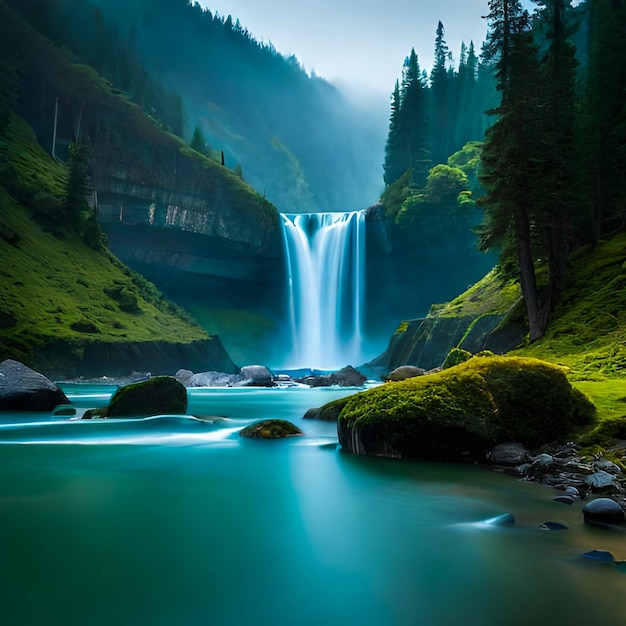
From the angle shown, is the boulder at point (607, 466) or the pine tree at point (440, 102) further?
the pine tree at point (440, 102)

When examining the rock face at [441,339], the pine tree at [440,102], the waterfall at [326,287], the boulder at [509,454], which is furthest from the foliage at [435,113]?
the boulder at [509,454]

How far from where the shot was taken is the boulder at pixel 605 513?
4.90 metres

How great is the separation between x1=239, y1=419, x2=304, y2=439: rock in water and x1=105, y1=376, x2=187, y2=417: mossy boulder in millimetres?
5216

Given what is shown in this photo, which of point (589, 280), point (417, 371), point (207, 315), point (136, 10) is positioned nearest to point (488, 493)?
point (589, 280)

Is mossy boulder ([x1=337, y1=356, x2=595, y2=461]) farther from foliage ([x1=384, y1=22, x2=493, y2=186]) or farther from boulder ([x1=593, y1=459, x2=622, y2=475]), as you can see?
foliage ([x1=384, y1=22, x2=493, y2=186])

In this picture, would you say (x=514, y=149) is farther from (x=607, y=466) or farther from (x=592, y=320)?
(x=607, y=466)

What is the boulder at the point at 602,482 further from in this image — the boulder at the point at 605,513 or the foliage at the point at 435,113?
the foliage at the point at 435,113

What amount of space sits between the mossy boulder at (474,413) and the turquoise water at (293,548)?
0.58 m

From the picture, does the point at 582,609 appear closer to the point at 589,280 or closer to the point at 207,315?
the point at 589,280

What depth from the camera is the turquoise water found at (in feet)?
10.9

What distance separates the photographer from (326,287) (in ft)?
218

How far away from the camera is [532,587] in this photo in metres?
3.64

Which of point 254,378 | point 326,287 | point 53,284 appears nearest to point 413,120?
point 326,287

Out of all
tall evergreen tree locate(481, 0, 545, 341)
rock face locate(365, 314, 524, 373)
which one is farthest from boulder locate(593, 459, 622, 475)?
rock face locate(365, 314, 524, 373)
